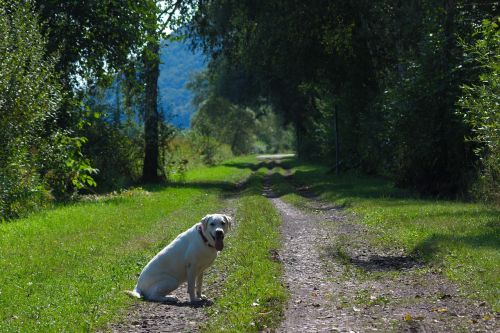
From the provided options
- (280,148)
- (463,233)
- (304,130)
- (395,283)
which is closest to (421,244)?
(463,233)

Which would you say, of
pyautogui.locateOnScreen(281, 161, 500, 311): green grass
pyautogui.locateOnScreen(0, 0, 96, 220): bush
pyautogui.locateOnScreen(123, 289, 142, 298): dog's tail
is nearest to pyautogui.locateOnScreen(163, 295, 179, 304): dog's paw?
pyautogui.locateOnScreen(123, 289, 142, 298): dog's tail

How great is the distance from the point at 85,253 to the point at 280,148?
14677 centimetres

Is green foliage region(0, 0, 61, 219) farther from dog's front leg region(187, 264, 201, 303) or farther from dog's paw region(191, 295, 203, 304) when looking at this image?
dog's paw region(191, 295, 203, 304)

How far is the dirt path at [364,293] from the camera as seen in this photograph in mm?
8664

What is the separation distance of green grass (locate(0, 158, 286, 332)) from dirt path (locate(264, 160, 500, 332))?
0.68 metres

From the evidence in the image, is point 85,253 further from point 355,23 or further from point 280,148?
point 280,148

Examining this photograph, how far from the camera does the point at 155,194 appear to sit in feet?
97.2

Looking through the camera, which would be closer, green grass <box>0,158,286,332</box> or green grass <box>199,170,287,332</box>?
green grass <box>199,170,287,332</box>

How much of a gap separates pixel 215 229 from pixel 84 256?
4521 millimetres

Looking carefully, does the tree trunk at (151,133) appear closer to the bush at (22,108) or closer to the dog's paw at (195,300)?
the bush at (22,108)

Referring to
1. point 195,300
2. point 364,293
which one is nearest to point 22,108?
point 195,300

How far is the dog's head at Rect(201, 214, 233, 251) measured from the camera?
10461mm

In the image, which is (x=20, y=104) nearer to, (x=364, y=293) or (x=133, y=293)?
(x=133, y=293)

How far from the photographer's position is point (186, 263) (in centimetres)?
1075
